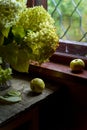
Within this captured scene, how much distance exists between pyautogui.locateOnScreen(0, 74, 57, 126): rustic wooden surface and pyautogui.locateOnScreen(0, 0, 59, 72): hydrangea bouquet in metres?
0.13

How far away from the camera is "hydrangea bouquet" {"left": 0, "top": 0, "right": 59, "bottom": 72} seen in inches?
32.6

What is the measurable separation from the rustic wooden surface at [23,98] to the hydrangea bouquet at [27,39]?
13 cm

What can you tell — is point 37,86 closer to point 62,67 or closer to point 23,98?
point 23,98

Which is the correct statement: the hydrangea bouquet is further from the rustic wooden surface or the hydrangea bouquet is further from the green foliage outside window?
the green foliage outside window

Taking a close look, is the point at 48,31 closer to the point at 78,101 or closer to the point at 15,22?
the point at 15,22

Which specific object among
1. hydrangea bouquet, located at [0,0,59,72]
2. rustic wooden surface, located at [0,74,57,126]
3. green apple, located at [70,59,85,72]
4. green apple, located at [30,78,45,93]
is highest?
hydrangea bouquet, located at [0,0,59,72]

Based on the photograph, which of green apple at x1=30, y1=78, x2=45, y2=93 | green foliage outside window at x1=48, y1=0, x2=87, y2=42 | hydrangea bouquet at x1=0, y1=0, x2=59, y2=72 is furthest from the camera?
green foliage outside window at x1=48, y1=0, x2=87, y2=42

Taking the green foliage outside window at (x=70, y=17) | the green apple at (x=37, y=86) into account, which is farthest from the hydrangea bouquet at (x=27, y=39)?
the green foliage outside window at (x=70, y=17)

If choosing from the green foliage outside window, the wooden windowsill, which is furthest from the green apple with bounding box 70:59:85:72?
the green foliage outside window

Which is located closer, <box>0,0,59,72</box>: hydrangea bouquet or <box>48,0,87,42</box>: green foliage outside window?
<box>0,0,59,72</box>: hydrangea bouquet

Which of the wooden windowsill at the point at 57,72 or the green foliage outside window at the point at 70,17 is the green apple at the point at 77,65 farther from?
the green foliage outside window at the point at 70,17

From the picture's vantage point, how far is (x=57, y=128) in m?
1.10

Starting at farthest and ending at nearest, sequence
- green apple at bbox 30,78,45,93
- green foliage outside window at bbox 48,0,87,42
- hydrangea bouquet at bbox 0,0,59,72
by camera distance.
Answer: green foliage outside window at bbox 48,0,87,42 < green apple at bbox 30,78,45,93 < hydrangea bouquet at bbox 0,0,59,72

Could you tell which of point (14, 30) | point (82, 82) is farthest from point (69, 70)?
point (14, 30)
